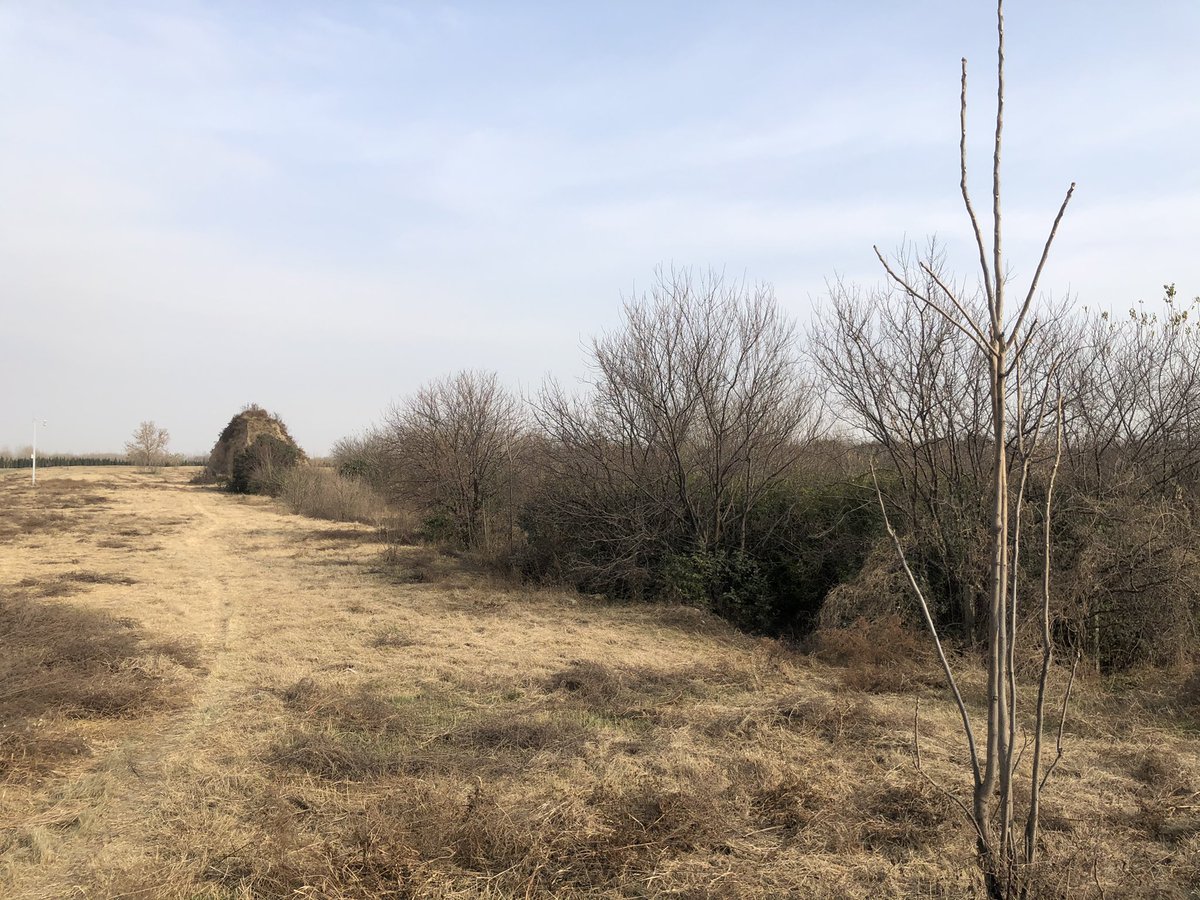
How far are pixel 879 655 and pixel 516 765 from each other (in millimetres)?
4643

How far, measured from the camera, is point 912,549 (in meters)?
9.17

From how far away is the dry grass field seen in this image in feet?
A: 11.6

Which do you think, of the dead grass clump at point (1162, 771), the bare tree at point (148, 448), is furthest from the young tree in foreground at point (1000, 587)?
the bare tree at point (148, 448)

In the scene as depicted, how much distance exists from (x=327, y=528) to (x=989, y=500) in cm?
1856

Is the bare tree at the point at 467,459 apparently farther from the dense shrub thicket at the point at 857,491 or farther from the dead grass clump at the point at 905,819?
the dead grass clump at the point at 905,819

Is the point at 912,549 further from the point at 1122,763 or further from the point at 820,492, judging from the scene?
the point at 1122,763

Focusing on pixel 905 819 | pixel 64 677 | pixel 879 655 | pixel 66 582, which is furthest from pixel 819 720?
pixel 66 582

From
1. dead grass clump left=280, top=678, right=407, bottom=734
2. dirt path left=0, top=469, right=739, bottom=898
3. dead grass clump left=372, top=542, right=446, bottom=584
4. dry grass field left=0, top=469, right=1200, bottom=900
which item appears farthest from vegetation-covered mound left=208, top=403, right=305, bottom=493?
dead grass clump left=280, top=678, right=407, bottom=734

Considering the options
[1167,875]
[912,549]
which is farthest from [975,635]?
[1167,875]

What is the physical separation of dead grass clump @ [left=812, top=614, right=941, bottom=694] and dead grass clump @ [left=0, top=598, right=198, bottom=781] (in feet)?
20.5

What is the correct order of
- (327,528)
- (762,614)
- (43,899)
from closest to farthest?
(43,899) < (762,614) < (327,528)

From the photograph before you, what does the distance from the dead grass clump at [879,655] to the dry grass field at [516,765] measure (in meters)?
0.03

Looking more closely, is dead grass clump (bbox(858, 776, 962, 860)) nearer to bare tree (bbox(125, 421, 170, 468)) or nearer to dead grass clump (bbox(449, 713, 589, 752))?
dead grass clump (bbox(449, 713, 589, 752))

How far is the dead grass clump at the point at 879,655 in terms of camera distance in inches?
289
